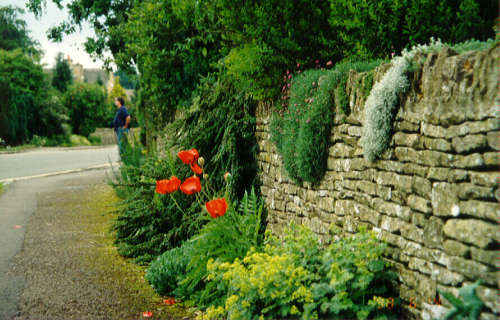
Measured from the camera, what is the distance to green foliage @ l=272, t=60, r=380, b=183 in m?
4.38

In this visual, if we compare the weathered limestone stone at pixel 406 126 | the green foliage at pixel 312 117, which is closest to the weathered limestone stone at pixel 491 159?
the weathered limestone stone at pixel 406 126

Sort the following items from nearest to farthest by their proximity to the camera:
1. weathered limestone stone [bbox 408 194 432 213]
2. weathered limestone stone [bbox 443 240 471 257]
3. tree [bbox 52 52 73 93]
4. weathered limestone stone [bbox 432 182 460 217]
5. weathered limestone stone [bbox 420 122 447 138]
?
weathered limestone stone [bbox 443 240 471 257]
weathered limestone stone [bbox 432 182 460 217]
weathered limestone stone [bbox 420 122 447 138]
weathered limestone stone [bbox 408 194 432 213]
tree [bbox 52 52 73 93]

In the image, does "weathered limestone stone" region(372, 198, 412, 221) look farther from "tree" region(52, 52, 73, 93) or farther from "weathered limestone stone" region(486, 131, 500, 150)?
"tree" region(52, 52, 73, 93)

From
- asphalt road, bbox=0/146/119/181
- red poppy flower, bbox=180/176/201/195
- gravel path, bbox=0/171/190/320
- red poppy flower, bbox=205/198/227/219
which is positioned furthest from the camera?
asphalt road, bbox=0/146/119/181

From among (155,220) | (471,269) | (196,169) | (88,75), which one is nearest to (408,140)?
(471,269)

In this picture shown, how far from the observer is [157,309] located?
14.6ft

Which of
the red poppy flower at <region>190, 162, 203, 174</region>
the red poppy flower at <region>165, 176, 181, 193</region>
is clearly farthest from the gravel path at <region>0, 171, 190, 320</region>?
the red poppy flower at <region>190, 162, 203, 174</region>

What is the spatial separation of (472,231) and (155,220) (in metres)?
4.50

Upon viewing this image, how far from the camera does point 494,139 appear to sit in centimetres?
261

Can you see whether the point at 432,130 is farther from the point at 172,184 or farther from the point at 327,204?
the point at 172,184

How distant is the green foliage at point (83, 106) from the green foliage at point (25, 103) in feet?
7.32

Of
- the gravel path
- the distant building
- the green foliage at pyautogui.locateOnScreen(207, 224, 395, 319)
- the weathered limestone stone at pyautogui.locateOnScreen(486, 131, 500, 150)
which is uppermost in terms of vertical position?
the distant building

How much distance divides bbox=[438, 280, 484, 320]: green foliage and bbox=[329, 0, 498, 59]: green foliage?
257 cm

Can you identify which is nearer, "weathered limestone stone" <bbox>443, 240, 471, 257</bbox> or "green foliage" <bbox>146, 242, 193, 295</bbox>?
"weathered limestone stone" <bbox>443, 240, 471, 257</bbox>
